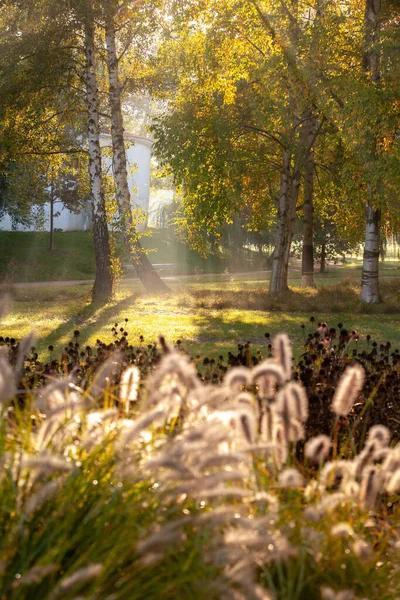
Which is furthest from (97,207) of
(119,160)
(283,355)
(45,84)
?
(283,355)

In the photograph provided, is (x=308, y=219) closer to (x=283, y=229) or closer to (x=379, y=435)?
(x=283, y=229)

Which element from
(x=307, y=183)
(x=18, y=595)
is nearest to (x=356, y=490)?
(x=18, y=595)

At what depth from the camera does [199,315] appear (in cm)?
1883

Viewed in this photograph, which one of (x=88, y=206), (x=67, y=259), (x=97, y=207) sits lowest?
(x=67, y=259)

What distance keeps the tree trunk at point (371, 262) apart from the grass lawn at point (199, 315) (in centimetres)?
42

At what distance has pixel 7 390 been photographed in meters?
2.64

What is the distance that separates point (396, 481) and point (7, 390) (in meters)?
1.43

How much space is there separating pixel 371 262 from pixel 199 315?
644 centimetres

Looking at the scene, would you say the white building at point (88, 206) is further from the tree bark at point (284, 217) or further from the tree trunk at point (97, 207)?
the tree trunk at point (97, 207)

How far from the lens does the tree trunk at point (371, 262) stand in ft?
73.6

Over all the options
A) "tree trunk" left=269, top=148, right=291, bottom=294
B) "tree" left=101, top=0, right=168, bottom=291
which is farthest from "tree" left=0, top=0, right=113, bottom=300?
"tree trunk" left=269, top=148, right=291, bottom=294

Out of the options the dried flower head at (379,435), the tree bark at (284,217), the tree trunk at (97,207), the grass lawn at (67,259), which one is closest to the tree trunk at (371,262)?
the tree bark at (284,217)

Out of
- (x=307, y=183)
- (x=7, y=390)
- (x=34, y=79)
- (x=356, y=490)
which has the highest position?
(x=34, y=79)

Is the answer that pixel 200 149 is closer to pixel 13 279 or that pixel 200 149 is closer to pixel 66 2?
pixel 66 2
